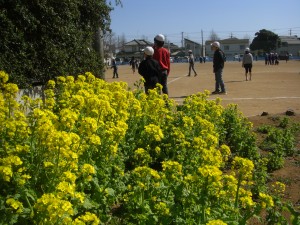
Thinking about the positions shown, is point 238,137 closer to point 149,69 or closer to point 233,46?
point 149,69

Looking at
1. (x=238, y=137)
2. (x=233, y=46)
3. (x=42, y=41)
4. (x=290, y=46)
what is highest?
(x=233, y=46)

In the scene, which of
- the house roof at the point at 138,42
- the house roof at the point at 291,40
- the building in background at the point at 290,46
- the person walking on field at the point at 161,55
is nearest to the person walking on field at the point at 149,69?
the person walking on field at the point at 161,55

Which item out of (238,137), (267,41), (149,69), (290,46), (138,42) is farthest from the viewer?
(138,42)

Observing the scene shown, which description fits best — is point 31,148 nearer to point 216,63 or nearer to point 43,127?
point 43,127

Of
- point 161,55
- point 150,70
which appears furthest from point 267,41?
point 150,70

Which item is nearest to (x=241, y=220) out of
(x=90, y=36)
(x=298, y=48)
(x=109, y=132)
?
(x=109, y=132)

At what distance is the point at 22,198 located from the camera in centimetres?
277

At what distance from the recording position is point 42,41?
7.59 metres

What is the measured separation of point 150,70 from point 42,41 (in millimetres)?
2088

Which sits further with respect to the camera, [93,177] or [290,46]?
[290,46]

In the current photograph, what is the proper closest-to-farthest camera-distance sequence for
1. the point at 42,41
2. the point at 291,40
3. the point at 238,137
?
the point at 238,137, the point at 42,41, the point at 291,40

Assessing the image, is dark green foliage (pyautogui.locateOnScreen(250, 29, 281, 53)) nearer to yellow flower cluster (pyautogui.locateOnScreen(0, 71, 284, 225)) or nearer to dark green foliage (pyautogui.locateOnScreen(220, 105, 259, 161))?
dark green foliage (pyautogui.locateOnScreen(220, 105, 259, 161))

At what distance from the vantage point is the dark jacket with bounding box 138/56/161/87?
833cm

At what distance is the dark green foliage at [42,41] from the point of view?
6910 millimetres
